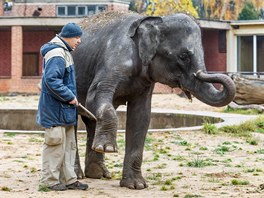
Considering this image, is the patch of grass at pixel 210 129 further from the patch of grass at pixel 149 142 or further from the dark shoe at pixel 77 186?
the dark shoe at pixel 77 186

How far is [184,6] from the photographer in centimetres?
6494

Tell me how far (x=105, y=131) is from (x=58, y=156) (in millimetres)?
603

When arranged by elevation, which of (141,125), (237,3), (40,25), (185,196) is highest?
(237,3)

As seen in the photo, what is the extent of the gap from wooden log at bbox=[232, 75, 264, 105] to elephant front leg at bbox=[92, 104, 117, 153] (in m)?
13.6

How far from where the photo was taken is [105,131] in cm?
914

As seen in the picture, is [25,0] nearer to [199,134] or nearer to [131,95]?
[199,134]

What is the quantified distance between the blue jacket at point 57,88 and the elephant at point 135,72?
14.2 inches

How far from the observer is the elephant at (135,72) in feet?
29.9

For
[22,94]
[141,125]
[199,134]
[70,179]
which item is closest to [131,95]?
[141,125]

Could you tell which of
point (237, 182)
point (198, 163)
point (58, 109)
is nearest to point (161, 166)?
point (198, 163)

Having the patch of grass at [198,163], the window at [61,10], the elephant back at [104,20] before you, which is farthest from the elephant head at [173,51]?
the window at [61,10]

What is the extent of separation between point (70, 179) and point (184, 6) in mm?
56327

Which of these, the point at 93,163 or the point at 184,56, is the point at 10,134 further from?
the point at 184,56

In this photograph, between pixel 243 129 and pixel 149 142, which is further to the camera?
pixel 243 129
